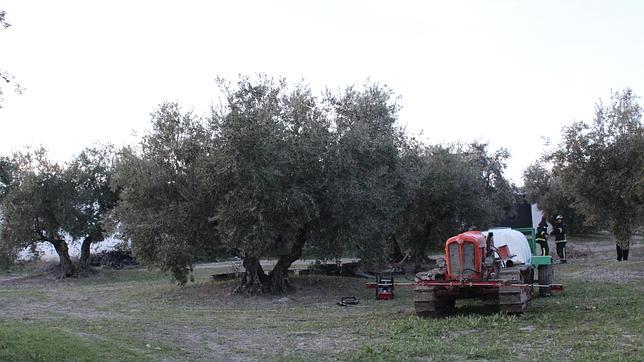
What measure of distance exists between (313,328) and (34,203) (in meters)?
20.2

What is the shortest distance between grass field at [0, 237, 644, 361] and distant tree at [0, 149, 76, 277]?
29.6ft

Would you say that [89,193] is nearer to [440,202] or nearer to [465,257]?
[440,202]

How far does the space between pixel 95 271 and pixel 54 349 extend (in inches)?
1008

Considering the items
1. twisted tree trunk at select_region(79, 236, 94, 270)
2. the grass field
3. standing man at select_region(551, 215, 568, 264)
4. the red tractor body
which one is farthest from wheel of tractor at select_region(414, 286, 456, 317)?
twisted tree trunk at select_region(79, 236, 94, 270)

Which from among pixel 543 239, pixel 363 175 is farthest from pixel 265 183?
pixel 543 239

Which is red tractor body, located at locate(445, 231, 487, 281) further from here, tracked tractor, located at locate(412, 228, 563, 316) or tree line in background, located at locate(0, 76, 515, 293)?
tree line in background, located at locate(0, 76, 515, 293)

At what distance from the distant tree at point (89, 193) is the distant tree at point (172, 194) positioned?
1122 cm

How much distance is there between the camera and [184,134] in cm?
1884

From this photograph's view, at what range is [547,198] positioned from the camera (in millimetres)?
50125

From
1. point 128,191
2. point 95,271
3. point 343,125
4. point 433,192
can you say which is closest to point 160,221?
point 128,191

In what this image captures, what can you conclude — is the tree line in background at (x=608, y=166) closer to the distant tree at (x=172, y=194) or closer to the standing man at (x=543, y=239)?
the standing man at (x=543, y=239)

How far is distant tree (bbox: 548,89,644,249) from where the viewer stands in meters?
20.9

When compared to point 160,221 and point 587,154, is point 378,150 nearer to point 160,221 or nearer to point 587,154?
point 160,221

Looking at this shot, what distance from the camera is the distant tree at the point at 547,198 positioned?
49.8 m
